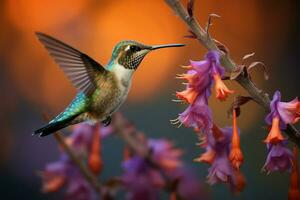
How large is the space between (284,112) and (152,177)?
67 cm

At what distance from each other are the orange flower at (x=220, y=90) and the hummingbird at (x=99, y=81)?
226 mm

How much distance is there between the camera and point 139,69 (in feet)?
13.5

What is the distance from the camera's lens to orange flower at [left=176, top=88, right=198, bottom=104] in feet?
3.84

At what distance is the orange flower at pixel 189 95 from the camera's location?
3.84 feet

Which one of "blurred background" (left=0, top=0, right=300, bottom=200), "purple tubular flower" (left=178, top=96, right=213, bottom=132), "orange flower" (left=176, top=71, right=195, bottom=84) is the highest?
"orange flower" (left=176, top=71, right=195, bottom=84)

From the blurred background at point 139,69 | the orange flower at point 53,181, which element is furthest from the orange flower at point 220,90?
the blurred background at point 139,69

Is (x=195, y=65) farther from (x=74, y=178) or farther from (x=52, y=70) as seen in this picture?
(x=52, y=70)

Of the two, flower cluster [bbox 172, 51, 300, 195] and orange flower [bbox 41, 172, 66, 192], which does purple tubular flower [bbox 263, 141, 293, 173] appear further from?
orange flower [bbox 41, 172, 66, 192]

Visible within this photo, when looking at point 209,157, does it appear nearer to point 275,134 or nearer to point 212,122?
point 212,122

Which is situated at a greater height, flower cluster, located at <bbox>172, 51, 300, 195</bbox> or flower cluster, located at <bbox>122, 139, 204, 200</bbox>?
flower cluster, located at <bbox>172, 51, 300, 195</bbox>

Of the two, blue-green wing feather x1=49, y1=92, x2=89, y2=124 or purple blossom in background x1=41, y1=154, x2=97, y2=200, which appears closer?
blue-green wing feather x1=49, y1=92, x2=89, y2=124

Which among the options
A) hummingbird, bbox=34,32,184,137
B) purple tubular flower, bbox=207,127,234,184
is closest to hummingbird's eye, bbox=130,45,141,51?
hummingbird, bbox=34,32,184,137

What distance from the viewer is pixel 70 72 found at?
1.34 meters

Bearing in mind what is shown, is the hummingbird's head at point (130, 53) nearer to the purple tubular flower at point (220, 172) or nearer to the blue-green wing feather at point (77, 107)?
the blue-green wing feather at point (77, 107)
